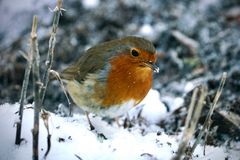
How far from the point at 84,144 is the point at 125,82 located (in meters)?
0.78

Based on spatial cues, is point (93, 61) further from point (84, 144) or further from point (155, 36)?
point (155, 36)

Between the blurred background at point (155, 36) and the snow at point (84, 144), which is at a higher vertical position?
the blurred background at point (155, 36)

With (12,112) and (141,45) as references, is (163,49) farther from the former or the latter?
(12,112)

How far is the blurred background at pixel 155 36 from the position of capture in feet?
15.6

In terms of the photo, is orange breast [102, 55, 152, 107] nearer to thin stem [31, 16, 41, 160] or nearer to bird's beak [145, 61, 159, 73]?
bird's beak [145, 61, 159, 73]

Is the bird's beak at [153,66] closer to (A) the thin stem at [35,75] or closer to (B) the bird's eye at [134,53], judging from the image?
(B) the bird's eye at [134,53]

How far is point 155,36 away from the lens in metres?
5.64

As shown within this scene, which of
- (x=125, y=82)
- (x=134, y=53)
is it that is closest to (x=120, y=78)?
(x=125, y=82)

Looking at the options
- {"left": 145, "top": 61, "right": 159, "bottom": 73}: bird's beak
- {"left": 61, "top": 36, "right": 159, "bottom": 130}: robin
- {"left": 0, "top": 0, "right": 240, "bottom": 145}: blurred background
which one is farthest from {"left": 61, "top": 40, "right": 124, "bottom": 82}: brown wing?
{"left": 0, "top": 0, "right": 240, "bottom": 145}: blurred background

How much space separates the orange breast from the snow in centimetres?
26

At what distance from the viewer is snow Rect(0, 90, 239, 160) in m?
2.74

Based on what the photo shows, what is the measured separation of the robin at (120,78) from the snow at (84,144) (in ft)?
0.82

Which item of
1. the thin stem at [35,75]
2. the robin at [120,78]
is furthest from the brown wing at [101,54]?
the thin stem at [35,75]

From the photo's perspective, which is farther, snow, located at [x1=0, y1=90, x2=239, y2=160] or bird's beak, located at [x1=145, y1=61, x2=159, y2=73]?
bird's beak, located at [x1=145, y1=61, x2=159, y2=73]
